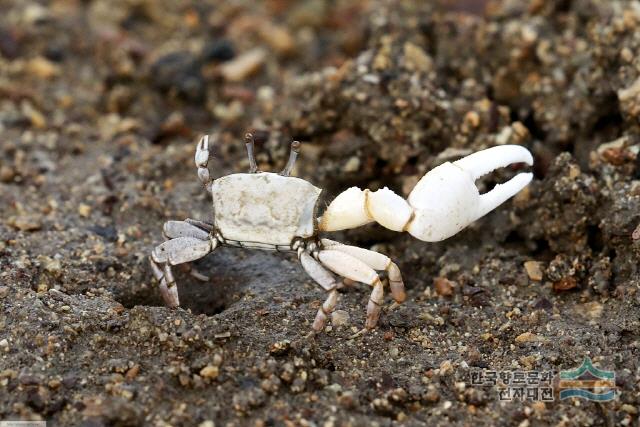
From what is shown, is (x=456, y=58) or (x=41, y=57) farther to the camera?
(x=41, y=57)

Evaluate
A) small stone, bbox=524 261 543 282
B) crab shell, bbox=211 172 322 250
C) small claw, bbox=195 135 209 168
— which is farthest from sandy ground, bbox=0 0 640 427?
small claw, bbox=195 135 209 168

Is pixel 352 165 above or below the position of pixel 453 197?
above

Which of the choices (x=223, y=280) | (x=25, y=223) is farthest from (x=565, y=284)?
(x=25, y=223)

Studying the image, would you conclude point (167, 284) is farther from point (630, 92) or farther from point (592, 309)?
point (630, 92)

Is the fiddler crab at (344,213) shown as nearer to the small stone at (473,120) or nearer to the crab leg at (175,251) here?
the crab leg at (175,251)

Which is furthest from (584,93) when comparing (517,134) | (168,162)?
(168,162)

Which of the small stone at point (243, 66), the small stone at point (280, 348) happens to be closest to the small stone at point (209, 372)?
the small stone at point (280, 348)

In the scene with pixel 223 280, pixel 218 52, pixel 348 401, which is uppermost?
pixel 218 52

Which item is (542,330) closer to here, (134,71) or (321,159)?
(321,159)
